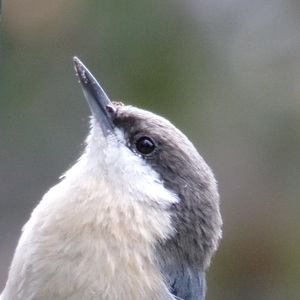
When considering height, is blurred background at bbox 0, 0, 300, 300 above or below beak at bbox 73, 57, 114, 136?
above

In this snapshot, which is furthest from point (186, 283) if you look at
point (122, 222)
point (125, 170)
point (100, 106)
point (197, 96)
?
point (197, 96)

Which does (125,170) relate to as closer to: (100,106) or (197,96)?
(100,106)

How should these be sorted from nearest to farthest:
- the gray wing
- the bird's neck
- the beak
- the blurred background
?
the bird's neck → the gray wing → the beak → the blurred background

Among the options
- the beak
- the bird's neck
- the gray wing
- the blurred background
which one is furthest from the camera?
the blurred background

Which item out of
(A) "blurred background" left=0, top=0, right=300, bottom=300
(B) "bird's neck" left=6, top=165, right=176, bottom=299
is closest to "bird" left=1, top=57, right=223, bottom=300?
(B) "bird's neck" left=6, top=165, right=176, bottom=299

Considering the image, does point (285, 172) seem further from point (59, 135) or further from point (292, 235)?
point (59, 135)

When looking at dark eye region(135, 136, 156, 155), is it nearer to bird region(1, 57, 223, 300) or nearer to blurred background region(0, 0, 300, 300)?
bird region(1, 57, 223, 300)

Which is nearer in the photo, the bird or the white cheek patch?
the bird

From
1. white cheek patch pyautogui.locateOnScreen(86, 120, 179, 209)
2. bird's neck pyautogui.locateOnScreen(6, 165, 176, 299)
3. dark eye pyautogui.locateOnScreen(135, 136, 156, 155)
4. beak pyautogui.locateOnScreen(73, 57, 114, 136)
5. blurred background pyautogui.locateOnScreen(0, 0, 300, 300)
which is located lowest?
bird's neck pyautogui.locateOnScreen(6, 165, 176, 299)
